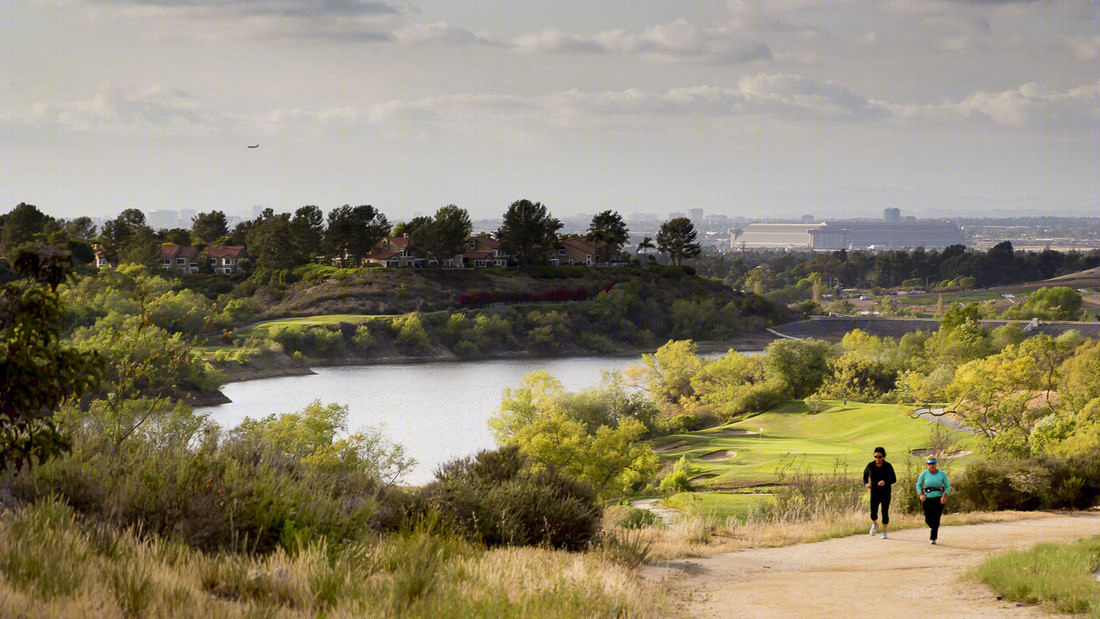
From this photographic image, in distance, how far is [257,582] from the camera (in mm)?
6184

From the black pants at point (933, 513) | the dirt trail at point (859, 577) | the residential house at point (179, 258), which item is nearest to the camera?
the dirt trail at point (859, 577)

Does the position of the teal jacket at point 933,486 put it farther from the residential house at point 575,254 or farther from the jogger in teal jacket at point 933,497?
the residential house at point 575,254

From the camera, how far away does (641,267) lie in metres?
130

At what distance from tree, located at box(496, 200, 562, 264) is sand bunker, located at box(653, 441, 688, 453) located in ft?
250

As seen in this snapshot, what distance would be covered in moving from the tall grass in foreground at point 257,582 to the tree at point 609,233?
127 m

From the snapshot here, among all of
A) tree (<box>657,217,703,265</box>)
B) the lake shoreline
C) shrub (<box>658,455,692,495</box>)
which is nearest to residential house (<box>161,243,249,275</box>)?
the lake shoreline

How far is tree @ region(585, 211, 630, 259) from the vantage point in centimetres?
13425

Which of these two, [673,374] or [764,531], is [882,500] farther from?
[673,374]

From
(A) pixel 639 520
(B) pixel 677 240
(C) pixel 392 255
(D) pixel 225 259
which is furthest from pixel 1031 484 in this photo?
(B) pixel 677 240

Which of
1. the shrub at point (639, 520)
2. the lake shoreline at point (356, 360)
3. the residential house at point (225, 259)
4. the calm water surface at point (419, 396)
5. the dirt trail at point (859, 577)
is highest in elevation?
the residential house at point (225, 259)

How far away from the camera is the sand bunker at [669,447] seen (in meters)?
49.8

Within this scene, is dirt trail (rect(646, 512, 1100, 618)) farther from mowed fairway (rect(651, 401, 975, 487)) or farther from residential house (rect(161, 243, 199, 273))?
residential house (rect(161, 243, 199, 273))

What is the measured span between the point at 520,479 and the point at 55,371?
6.15m

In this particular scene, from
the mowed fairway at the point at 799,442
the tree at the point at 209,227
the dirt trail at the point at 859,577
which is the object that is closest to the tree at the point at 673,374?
the mowed fairway at the point at 799,442
